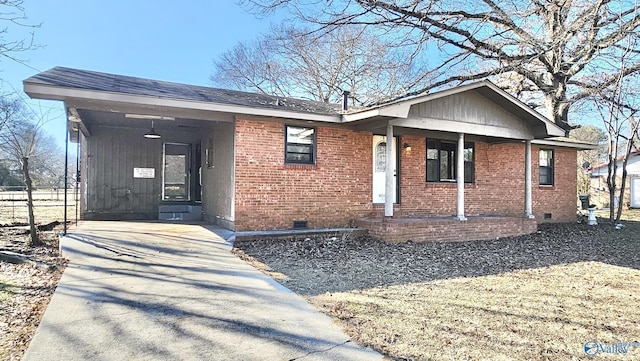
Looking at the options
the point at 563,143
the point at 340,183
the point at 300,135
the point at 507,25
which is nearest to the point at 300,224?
the point at 340,183

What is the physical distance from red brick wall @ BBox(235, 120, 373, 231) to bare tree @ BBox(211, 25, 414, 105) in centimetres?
1164

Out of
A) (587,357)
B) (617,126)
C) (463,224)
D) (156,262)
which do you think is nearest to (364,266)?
(156,262)

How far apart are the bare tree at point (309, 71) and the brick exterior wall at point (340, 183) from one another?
31.2 feet

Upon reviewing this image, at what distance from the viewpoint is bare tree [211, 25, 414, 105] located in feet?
73.8

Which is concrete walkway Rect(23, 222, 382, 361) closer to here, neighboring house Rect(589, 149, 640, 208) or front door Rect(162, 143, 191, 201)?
front door Rect(162, 143, 191, 201)

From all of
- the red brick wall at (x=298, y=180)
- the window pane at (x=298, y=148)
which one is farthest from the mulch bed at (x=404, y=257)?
the window pane at (x=298, y=148)

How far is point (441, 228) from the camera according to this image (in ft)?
33.6

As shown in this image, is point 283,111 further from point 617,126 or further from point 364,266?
point 617,126

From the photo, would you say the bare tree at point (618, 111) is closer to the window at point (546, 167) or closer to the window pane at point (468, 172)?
the window at point (546, 167)

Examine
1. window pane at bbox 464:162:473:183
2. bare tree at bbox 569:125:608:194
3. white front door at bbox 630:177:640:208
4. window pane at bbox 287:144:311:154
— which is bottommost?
white front door at bbox 630:177:640:208

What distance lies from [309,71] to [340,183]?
16742mm

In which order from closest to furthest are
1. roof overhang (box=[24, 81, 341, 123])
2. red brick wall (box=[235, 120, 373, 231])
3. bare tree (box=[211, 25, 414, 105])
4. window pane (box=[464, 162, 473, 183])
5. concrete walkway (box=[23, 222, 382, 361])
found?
concrete walkway (box=[23, 222, 382, 361])
roof overhang (box=[24, 81, 341, 123])
red brick wall (box=[235, 120, 373, 231])
window pane (box=[464, 162, 473, 183])
bare tree (box=[211, 25, 414, 105])

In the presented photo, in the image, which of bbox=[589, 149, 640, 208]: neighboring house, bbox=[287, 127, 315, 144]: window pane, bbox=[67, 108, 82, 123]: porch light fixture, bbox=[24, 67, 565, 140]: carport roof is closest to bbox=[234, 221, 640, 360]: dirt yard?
bbox=[287, 127, 315, 144]: window pane

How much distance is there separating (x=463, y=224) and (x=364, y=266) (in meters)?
4.73
